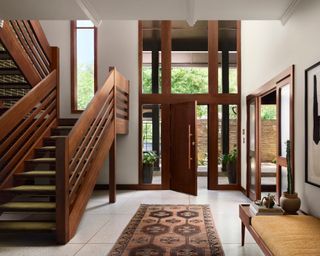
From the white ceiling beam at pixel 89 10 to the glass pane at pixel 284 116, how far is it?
2526 millimetres

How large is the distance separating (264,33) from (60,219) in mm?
3996

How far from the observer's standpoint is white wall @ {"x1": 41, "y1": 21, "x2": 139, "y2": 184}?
7391mm

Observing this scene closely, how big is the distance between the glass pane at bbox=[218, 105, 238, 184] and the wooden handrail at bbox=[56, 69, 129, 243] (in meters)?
2.42

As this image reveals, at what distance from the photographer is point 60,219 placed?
360 cm

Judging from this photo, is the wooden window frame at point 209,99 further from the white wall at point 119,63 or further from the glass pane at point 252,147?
the glass pane at point 252,147

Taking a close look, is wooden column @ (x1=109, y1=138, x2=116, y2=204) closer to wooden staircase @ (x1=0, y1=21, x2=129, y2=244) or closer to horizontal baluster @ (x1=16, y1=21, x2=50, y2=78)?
wooden staircase @ (x1=0, y1=21, x2=129, y2=244)

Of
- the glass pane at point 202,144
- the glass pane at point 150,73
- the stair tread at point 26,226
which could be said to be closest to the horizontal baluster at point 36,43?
the glass pane at point 150,73

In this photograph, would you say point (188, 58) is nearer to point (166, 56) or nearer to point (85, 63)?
point (166, 56)

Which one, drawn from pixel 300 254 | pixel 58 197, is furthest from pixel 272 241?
pixel 58 197

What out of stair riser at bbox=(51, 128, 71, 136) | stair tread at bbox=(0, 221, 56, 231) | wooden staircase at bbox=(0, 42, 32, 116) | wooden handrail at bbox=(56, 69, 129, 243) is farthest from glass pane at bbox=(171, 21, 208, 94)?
stair tread at bbox=(0, 221, 56, 231)

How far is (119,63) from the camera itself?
294 inches

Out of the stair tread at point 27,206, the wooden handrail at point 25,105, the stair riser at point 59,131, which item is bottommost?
the stair tread at point 27,206

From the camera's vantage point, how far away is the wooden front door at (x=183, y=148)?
665 centimetres

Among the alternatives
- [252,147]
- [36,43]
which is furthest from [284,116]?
[36,43]
